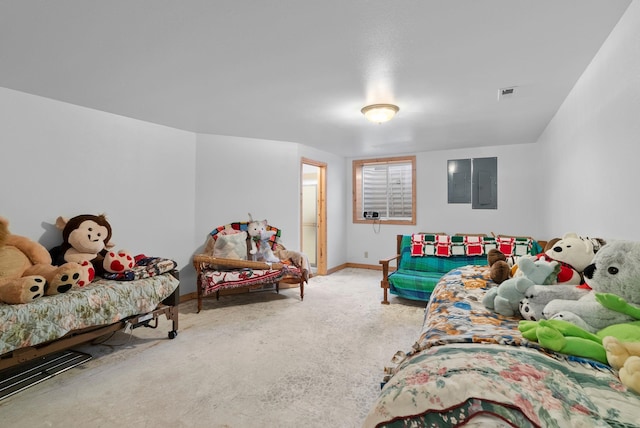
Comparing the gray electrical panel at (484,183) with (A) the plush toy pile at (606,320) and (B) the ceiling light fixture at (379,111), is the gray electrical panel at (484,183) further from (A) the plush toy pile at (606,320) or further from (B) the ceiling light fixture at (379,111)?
(A) the plush toy pile at (606,320)

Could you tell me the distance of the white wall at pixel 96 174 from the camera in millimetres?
2859

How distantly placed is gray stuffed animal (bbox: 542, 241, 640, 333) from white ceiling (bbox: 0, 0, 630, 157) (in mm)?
1276

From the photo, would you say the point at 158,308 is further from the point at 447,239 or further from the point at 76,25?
the point at 447,239

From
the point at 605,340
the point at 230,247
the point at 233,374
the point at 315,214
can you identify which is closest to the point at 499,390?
the point at 605,340

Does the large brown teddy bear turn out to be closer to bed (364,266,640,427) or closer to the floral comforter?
the floral comforter

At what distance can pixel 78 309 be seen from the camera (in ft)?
7.83

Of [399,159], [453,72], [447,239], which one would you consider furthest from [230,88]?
[399,159]

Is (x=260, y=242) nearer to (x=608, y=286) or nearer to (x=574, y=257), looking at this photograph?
(x=574, y=257)

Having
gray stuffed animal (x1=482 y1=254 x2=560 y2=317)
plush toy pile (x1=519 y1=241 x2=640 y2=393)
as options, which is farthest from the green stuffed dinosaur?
gray stuffed animal (x1=482 y1=254 x2=560 y2=317)

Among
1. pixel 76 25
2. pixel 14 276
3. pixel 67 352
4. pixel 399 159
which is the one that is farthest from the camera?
pixel 399 159

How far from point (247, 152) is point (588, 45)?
3.94 meters

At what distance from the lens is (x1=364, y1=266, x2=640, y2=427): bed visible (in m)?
0.91

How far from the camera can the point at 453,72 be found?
2492 millimetres

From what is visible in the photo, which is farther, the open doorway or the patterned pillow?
the open doorway
